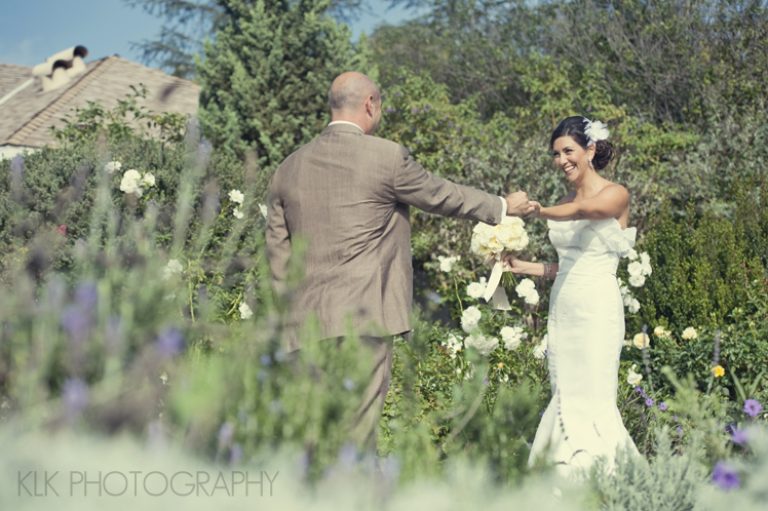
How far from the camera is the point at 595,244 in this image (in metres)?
4.46

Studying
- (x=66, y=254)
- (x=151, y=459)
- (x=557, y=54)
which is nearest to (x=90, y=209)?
(x=66, y=254)

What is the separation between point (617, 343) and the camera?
444 cm

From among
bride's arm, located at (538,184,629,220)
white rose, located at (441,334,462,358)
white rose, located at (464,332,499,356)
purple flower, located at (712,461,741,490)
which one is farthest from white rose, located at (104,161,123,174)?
purple flower, located at (712,461,741,490)

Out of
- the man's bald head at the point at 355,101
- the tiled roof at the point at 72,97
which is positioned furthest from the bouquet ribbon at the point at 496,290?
the tiled roof at the point at 72,97

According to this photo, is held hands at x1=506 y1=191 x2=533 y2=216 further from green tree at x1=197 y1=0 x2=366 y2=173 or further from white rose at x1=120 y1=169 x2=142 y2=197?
green tree at x1=197 y1=0 x2=366 y2=173

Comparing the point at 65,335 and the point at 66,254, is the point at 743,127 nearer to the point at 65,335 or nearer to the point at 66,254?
the point at 66,254

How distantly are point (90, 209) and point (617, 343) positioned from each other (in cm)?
493

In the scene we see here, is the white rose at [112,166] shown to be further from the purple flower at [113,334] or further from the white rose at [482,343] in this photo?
the purple flower at [113,334]

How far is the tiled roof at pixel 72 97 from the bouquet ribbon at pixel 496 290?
42.2ft

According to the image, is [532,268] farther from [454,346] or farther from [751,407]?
[751,407]

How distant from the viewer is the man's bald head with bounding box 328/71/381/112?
4.15m

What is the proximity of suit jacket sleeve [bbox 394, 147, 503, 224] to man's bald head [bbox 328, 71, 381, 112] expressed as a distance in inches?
12.5

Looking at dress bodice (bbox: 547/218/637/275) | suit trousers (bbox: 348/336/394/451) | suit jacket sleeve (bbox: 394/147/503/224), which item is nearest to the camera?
suit trousers (bbox: 348/336/394/451)

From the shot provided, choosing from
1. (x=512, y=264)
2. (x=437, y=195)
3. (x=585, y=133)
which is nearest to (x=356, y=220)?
(x=437, y=195)
